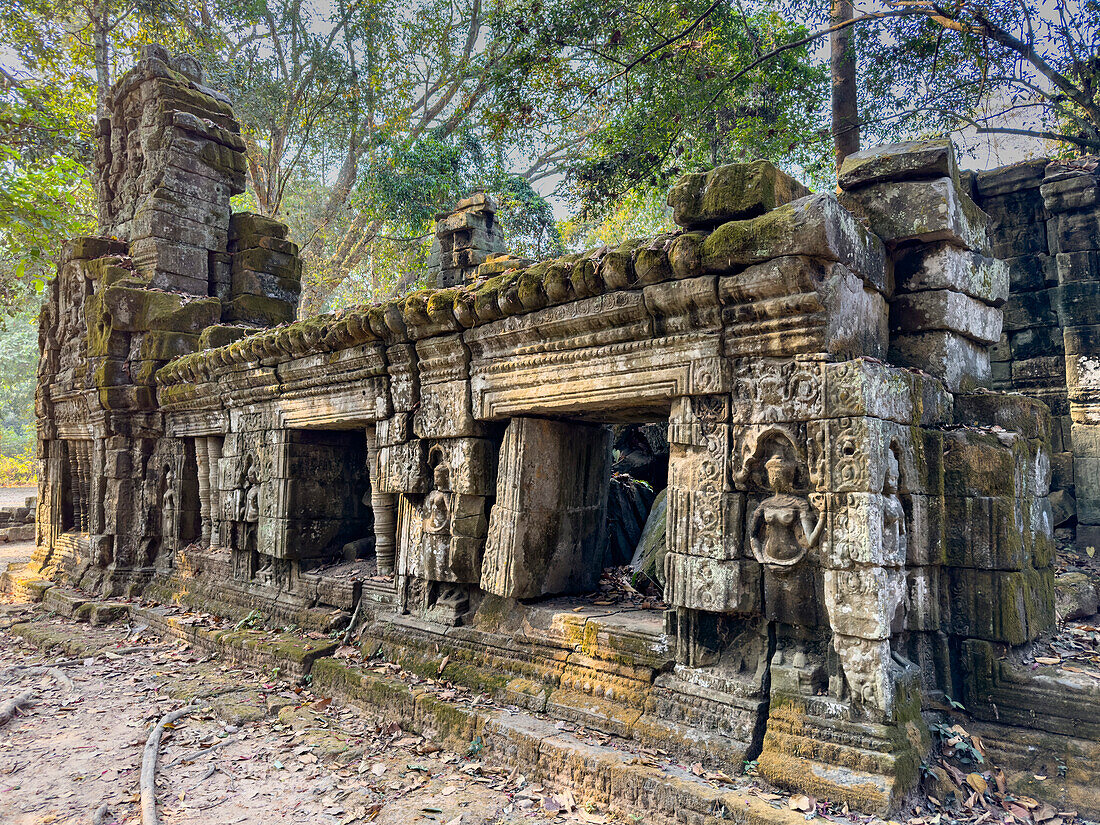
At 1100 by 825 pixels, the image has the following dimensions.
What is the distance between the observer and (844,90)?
876 cm

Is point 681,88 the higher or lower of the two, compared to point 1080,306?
higher

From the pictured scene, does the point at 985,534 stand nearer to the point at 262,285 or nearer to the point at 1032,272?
the point at 1032,272

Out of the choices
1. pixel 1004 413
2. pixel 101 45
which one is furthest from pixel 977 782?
pixel 101 45

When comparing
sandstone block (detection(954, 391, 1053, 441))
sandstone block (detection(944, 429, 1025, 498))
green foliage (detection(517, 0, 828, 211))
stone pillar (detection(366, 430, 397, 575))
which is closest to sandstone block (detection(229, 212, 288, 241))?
green foliage (detection(517, 0, 828, 211))

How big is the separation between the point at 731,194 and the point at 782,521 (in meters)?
1.72

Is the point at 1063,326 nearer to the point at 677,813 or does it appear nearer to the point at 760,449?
the point at 760,449

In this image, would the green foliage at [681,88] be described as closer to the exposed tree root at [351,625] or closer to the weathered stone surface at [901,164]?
the weathered stone surface at [901,164]

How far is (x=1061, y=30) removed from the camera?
7.78 m

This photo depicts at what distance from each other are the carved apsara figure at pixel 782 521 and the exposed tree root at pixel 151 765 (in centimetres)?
351

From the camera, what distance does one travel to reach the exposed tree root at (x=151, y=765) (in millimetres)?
3899

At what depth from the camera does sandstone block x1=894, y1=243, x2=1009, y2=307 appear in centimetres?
413

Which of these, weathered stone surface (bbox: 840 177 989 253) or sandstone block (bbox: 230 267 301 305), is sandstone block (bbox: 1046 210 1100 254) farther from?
sandstone block (bbox: 230 267 301 305)

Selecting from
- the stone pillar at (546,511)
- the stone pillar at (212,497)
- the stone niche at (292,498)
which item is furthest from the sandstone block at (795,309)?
the stone pillar at (212,497)

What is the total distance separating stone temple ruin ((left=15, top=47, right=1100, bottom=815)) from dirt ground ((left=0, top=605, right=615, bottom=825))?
2.01 ft
